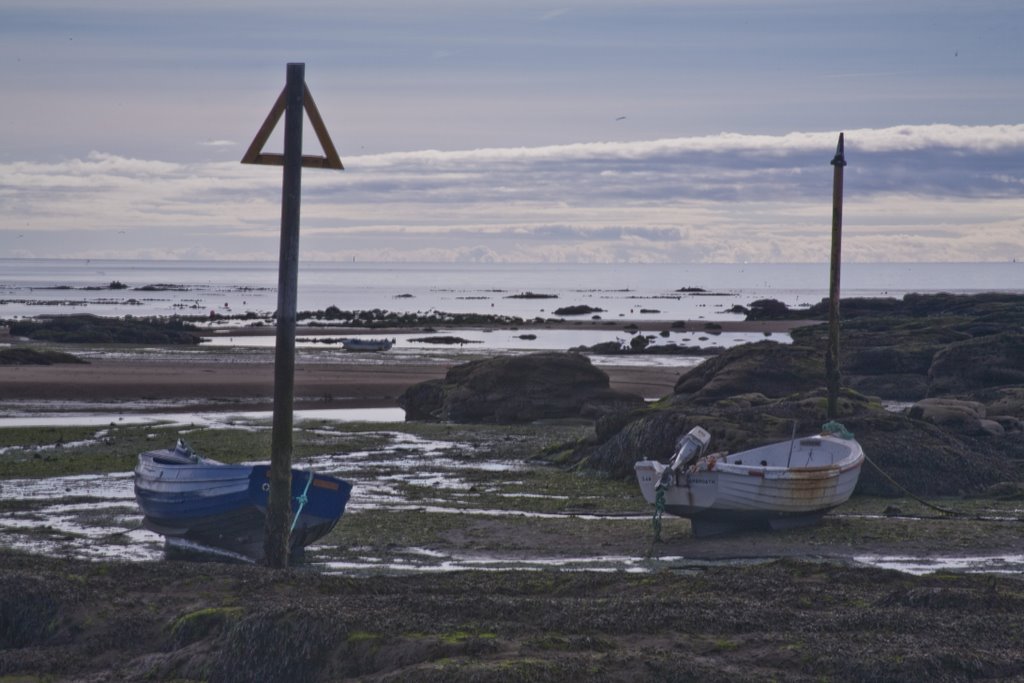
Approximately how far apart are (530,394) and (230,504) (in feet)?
75.5

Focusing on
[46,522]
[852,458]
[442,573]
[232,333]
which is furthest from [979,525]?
[232,333]

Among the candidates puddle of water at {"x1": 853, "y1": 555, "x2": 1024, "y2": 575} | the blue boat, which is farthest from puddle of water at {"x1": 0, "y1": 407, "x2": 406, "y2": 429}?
puddle of water at {"x1": 853, "y1": 555, "x2": 1024, "y2": 575}

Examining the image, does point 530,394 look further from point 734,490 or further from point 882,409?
point 734,490

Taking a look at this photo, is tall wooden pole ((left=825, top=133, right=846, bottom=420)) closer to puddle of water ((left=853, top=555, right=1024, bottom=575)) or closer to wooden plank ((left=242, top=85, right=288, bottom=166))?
puddle of water ((left=853, top=555, right=1024, bottom=575))

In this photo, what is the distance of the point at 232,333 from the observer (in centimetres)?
8094

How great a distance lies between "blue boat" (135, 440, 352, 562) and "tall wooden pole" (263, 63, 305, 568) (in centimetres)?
86

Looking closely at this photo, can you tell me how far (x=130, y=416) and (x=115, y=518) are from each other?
18540 millimetres

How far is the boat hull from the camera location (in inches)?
773

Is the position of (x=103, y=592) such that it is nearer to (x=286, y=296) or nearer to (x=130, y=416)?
(x=286, y=296)

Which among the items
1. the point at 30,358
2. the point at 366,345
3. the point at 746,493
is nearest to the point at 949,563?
the point at 746,493

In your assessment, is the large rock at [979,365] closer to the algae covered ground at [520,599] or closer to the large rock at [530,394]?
the large rock at [530,394]

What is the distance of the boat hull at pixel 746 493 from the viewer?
19641 millimetres

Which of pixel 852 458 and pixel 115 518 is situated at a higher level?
pixel 852 458

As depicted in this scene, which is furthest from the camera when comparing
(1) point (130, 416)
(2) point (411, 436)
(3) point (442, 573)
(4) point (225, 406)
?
(4) point (225, 406)
